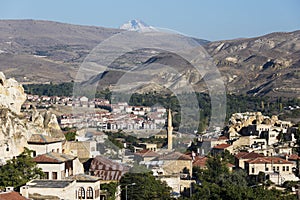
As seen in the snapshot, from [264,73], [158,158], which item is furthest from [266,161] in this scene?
[264,73]

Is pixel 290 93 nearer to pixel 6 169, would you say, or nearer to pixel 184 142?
pixel 184 142

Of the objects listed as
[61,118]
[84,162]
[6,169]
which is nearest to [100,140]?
[84,162]

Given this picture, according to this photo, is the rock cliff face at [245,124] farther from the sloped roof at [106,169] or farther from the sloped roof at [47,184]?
the sloped roof at [47,184]

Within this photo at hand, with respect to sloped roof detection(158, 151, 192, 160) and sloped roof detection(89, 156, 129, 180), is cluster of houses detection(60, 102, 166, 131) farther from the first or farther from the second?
sloped roof detection(89, 156, 129, 180)

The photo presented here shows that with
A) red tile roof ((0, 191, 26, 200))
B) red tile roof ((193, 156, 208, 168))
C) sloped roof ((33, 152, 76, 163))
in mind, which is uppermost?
sloped roof ((33, 152, 76, 163))

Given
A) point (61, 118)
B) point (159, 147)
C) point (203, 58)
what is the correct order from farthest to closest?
point (203, 58) < point (61, 118) < point (159, 147)

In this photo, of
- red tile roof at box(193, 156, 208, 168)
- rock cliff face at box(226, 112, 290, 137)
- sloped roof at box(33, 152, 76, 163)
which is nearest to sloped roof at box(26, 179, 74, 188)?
sloped roof at box(33, 152, 76, 163)

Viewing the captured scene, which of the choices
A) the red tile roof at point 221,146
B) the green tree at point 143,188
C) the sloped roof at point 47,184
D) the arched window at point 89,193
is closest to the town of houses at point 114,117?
the red tile roof at point 221,146
